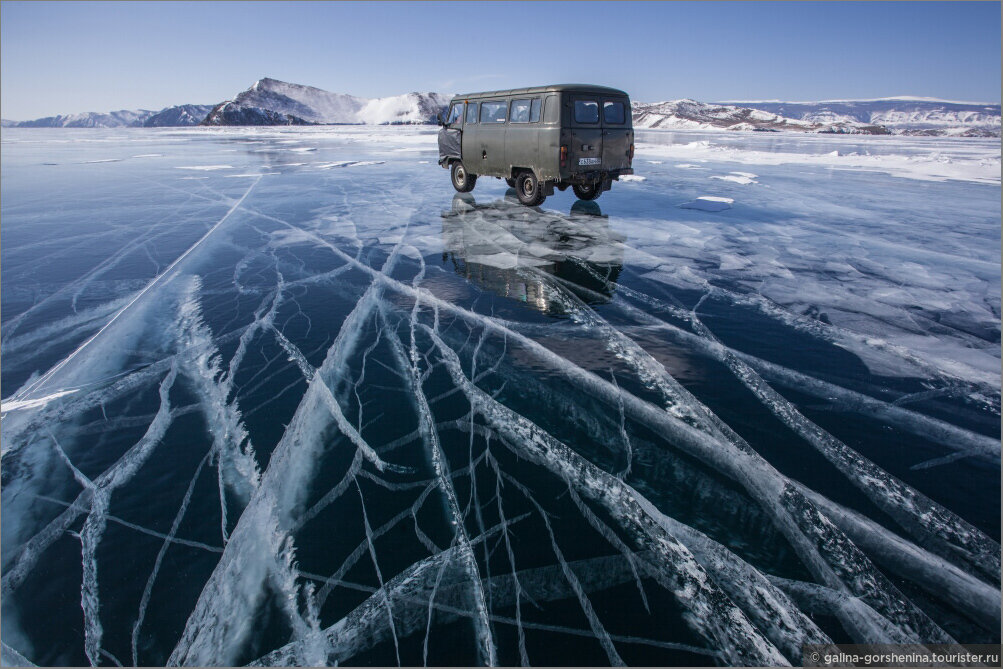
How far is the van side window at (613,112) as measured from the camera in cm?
893

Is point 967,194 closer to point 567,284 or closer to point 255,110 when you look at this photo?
point 567,284

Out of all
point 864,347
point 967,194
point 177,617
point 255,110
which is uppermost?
point 255,110

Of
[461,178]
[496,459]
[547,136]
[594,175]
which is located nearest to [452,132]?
[461,178]

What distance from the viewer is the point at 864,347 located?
419 cm

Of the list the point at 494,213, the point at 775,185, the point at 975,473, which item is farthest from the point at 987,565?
the point at 775,185

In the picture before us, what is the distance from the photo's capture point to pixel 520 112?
9.12 metres

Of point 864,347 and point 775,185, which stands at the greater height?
point 775,185

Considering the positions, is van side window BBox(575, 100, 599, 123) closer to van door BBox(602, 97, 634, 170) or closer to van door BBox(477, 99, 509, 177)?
van door BBox(602, 97, 634, 170)

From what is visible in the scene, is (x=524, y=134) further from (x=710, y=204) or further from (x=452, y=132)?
(x=710, y=204)

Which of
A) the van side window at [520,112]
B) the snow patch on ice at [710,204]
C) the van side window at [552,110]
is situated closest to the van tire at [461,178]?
the van side window at [520,112]

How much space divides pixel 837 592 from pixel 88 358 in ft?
18.4

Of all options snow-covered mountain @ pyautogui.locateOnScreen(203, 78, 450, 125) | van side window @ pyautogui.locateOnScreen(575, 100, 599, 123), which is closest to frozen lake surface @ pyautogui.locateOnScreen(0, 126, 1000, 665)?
van side window @ pyautogui.locateOnScreen(575, 100, 599, 123)

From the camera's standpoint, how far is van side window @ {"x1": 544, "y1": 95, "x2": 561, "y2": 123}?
8.34 meters

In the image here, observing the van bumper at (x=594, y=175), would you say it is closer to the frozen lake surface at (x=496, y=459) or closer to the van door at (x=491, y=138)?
the van door at (x=491, y=138)
